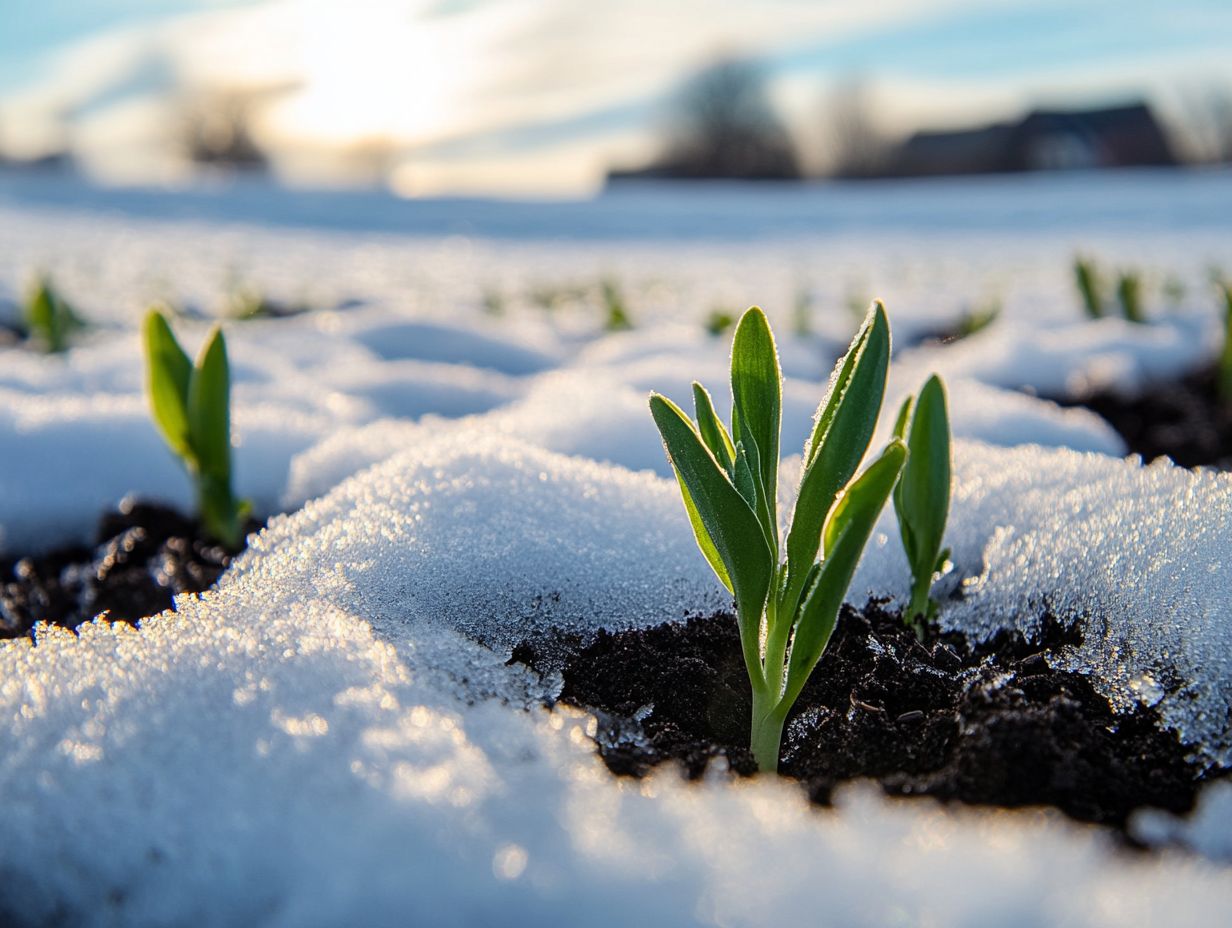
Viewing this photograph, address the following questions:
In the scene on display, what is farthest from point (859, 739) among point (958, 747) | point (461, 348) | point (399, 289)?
point (399, 289)

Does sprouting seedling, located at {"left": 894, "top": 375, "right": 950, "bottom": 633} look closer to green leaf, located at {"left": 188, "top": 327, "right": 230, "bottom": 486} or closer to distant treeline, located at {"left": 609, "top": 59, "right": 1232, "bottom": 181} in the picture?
green leaf, located at {"left": 188, "top": 327, "right": 230, "bottom": 486}

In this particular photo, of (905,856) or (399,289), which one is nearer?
(905,856)

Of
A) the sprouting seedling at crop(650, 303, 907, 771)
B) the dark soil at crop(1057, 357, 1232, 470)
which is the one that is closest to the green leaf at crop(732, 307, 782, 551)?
the sprouting seedling at crop(650, 303, 907, 771)

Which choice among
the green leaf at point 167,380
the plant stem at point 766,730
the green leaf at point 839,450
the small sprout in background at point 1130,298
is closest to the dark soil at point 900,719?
the plant stem at point 766,730

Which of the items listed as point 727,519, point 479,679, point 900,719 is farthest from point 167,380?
point 900,719

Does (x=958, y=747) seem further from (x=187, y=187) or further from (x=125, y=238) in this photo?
(x=187, y=187)

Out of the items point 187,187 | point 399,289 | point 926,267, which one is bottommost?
point 926,267

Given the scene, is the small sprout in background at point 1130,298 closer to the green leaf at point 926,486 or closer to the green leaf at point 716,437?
the green leaf at point 926,486
